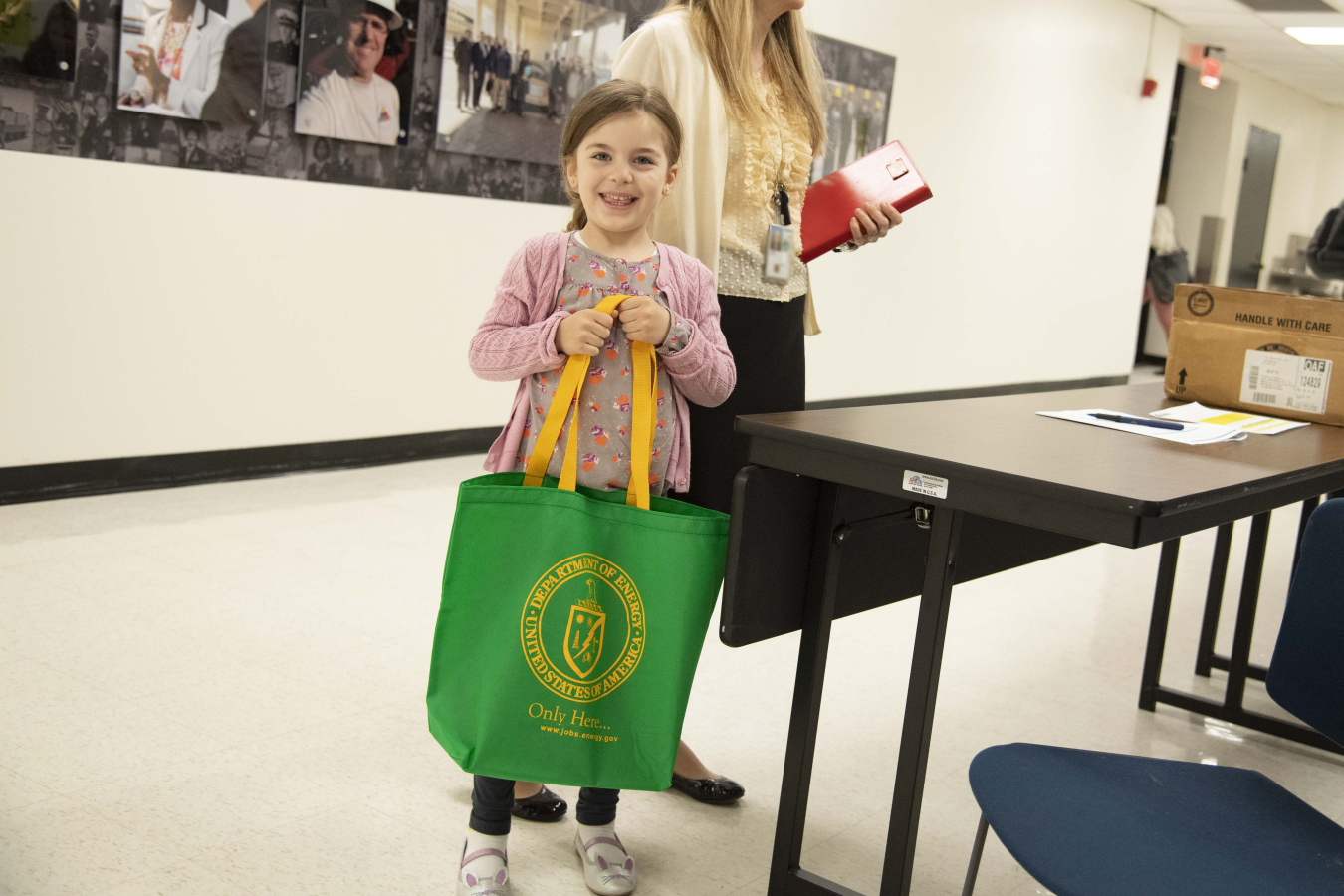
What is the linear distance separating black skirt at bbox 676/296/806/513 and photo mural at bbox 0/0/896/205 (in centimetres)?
235

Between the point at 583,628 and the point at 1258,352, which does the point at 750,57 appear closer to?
the point at 583,628

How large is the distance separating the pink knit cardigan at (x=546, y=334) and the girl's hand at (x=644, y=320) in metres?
0.05

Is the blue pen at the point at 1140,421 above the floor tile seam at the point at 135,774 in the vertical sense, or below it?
above

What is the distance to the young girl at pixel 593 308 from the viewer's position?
58.6 inches

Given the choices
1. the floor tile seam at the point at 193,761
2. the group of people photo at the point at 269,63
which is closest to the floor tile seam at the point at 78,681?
the floor tile seam at the point at 193,761

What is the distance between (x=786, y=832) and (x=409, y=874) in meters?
0.52

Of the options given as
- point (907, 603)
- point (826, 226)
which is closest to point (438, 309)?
point (907, 603)

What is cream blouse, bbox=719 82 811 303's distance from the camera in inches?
69.2

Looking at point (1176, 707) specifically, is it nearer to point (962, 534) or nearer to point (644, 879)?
point (962, 534)

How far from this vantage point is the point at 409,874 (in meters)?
1.61

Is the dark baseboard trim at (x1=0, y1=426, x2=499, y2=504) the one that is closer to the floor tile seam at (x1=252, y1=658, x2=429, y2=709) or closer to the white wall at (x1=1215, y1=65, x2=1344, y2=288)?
the floor tile seam at (x1=252, y1=658, x2=429, y2=709)

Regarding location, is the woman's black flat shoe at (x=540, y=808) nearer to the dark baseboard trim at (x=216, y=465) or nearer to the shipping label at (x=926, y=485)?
the shipping label at (x=926, y=485)

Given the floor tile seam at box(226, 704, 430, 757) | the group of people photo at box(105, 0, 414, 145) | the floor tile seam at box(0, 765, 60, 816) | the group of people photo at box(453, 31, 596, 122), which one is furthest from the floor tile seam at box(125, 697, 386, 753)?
the group of people photo at box(453, 31, 596, 122)

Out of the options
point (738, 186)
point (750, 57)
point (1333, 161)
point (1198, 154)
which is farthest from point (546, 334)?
point (1333, 161)
